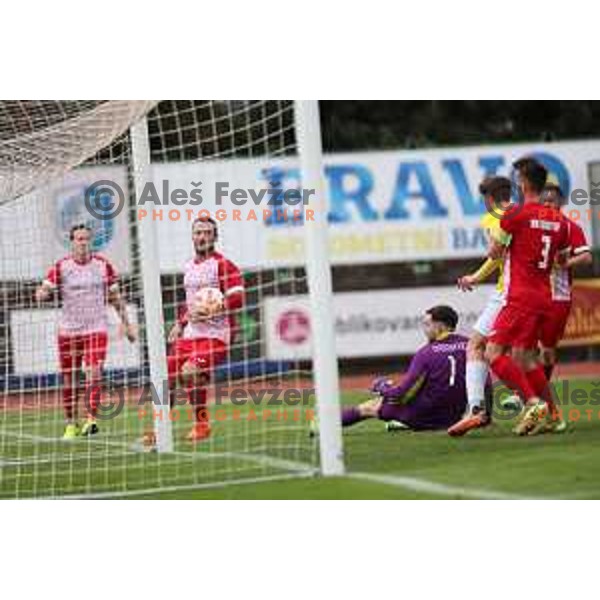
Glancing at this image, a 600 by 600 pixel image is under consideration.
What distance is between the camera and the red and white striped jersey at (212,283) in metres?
5.87

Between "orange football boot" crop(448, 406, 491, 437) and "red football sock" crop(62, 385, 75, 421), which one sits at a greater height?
"red football sock" crop(62, 385, 75, 421)

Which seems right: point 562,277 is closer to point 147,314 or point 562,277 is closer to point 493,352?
point 493,352

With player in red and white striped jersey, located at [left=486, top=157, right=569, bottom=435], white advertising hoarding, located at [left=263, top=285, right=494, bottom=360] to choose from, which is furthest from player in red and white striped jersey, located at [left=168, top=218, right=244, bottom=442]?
white advertising hoarding, located at [left=263, top=285, right=494, bottom=360]

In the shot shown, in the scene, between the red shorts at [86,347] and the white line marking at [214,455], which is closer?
the white line marking at [214,455]

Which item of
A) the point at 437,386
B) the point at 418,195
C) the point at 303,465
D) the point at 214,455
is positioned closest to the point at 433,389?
the point at 437,386

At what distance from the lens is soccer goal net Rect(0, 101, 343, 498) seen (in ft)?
16.8

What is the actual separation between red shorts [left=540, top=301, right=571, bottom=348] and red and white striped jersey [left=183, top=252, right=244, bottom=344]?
1262mm

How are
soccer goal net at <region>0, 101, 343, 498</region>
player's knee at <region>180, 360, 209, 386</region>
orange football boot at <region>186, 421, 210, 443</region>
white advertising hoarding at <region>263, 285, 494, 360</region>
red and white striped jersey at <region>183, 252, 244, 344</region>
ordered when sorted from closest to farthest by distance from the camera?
soccer goal net at <region>0, 101, 343, 498</region>, red and white striped jersey at <region>183, 252, 244, 344</region>, player's knee at <region>180, 360, 209, 386</region>, orange football boot at <region>186, 421, 210, 443</region>, white advertising hoarding at <region>263, 285, 494, 360</region>

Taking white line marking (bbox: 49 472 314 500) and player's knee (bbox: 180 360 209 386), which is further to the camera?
player's knee (bbox: 180 360 209 386)

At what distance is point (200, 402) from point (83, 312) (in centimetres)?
110

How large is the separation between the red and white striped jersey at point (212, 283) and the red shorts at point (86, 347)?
3.45 feet

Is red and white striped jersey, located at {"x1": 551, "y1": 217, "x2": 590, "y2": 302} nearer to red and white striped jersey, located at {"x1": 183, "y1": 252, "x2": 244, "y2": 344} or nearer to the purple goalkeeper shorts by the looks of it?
the purple goalkeeper shorts

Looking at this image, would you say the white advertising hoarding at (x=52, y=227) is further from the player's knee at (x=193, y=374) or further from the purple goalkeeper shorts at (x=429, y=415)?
the purple goalkeeper shorts at (x=429, y=415)

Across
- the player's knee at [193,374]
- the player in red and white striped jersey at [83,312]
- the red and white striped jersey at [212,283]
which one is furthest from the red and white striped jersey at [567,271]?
the player in red and white striped jersey at [83,312]
